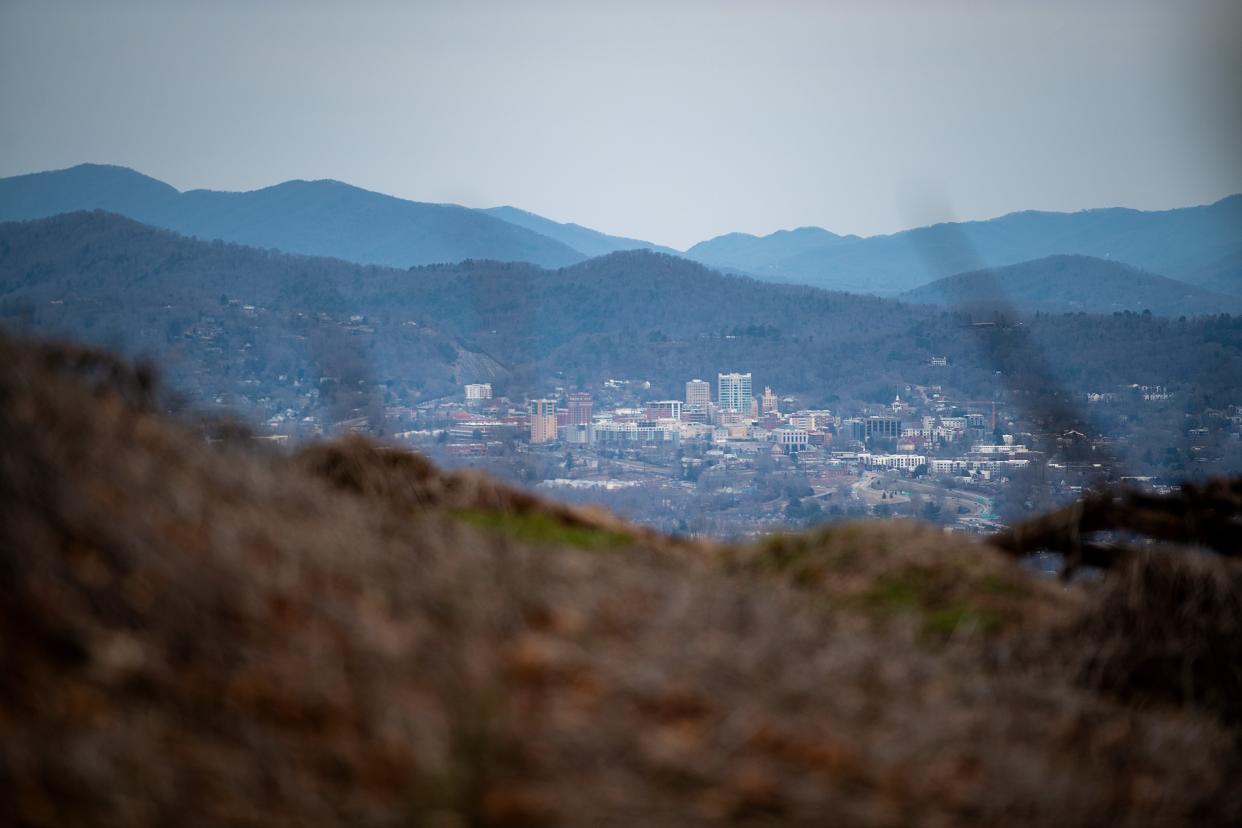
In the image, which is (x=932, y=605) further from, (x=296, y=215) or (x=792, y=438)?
(x=296, y=215)

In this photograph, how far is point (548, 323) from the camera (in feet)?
234

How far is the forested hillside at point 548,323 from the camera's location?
47.4 m

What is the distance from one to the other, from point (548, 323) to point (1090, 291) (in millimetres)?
35173

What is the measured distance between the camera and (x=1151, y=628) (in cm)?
610

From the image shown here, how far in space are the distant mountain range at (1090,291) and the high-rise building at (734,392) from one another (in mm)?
12957

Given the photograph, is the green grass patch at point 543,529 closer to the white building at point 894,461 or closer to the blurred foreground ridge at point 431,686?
the blurred foreground ridge at point 431,686

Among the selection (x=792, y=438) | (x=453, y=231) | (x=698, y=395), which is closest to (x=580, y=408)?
(x=792, y=438)

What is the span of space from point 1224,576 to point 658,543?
2940 mm

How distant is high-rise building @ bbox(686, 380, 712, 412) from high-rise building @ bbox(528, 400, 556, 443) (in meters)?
11.9

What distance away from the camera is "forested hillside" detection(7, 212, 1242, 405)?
47.4 m

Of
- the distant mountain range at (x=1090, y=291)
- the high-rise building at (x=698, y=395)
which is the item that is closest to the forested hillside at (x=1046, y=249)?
the distant mountain range at (x=1090, y=291)

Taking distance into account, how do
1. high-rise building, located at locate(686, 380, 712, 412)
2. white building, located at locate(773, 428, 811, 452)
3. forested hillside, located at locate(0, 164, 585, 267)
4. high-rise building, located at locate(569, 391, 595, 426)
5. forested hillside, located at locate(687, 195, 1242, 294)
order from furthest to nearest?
forested hillside, located at locate(687, 195, 1242, 294) → forested hillside, located at locate(0, 164, 585, 267) → high-rise building, located at locate(686, 380, 712, 412) → white building, located at locate(773, 428, 811, 452) → high-rise building, located at locate(569, 391, 595, 426)

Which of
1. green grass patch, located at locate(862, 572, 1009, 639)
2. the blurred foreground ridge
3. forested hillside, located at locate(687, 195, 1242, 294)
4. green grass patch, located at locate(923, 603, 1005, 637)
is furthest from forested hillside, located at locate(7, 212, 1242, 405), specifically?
the blurred foreground ridge

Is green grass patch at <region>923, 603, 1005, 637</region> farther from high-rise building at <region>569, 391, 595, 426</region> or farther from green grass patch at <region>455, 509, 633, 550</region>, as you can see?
high-rise building at <region>569, 391, 595, 426</region>
